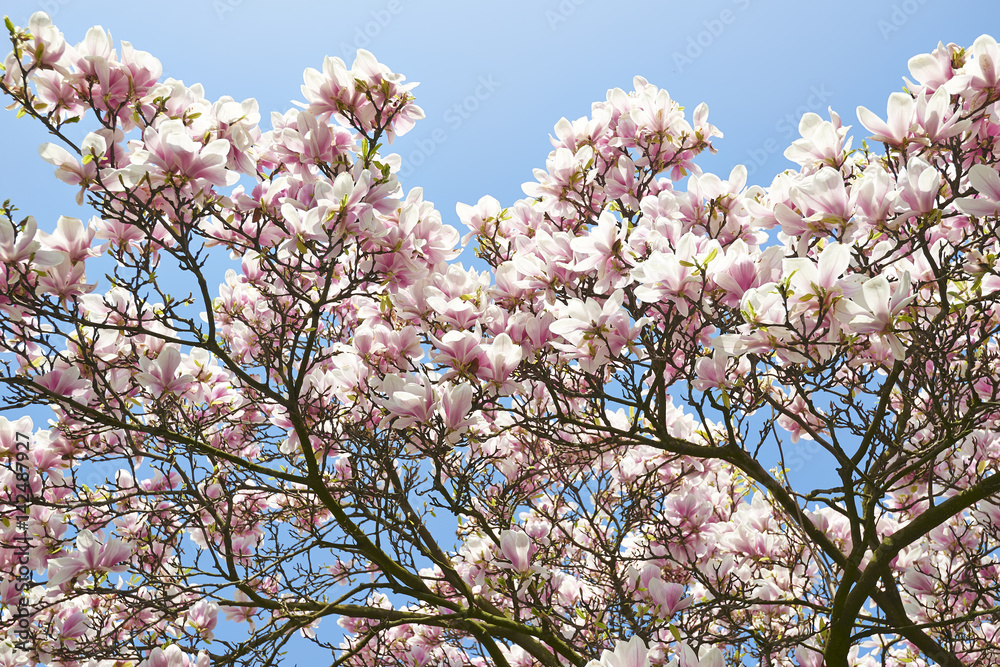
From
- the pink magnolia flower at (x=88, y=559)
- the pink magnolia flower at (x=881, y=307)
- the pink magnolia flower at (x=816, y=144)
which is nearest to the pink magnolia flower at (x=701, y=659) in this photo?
the pink magnolia flower at (x=881, y=307)

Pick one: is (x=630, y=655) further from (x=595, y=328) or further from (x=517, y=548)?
(x=595, y=328)

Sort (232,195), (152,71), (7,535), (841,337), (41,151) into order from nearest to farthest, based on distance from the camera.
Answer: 1. (841,337)
2. (41,151)
3. (152,71)
4. (232,195)
5. (7,535)

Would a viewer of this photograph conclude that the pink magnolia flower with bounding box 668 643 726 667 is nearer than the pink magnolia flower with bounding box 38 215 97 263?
Yes

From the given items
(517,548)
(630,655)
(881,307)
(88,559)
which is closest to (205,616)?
(88,559)

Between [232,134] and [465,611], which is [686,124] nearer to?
[232,134]

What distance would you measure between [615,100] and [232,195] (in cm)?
221

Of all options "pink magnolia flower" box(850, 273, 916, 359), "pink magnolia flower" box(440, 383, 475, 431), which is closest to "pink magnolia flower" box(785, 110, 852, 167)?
"pink magnolia flower" box(850, 273, 916, 359)

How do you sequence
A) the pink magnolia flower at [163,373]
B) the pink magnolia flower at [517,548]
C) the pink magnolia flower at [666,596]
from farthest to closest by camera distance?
the pink magnolia flower at [666,596], the pink magnolia flower at [163,373], the pink magnolia flower at [517,548]

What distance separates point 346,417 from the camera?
386 cm

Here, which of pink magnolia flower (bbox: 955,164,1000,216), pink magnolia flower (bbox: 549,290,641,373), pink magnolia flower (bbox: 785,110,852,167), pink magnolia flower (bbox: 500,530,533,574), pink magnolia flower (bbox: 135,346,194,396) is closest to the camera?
pink magnolia flower (bbox: 955,164,1000,216)

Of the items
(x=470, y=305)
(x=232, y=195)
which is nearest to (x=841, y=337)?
(x=470, y=305)

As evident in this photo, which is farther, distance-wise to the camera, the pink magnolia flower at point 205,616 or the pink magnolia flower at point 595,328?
the pink magnolia flower at point 205,616

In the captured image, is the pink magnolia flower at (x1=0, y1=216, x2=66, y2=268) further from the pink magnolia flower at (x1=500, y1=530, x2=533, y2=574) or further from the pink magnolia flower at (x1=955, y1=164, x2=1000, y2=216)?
the pink magnolia flower at (x1=955, y1=164, x2=1000, y2=216)

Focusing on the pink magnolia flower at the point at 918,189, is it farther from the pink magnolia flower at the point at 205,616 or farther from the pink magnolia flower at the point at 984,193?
the pink magnolia flower at the point at 205,616
